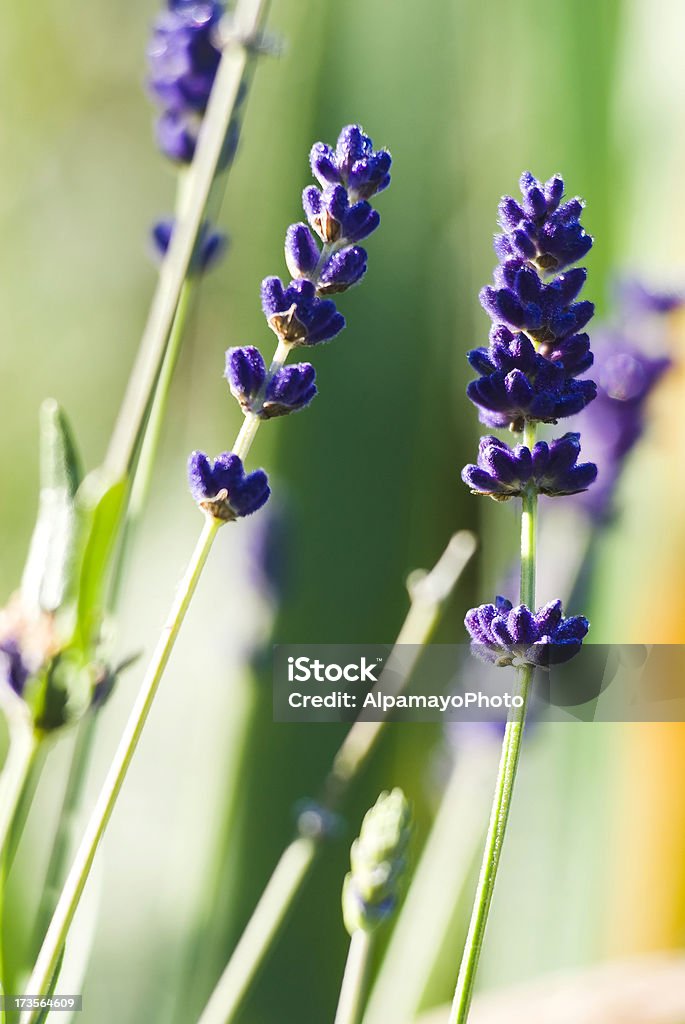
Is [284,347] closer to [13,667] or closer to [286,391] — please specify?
[286,391]

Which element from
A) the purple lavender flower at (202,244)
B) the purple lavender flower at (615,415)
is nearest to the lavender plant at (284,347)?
the purple lavender flower at (202,244)

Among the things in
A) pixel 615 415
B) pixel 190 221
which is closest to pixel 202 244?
pixel 190 221

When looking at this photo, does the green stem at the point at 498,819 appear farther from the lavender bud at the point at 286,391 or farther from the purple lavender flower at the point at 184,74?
the purple lavender flower at the point at 184,74

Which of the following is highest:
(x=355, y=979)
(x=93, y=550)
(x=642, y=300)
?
(x=642, y=300)

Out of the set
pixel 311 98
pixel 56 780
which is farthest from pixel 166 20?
pixel 56 780

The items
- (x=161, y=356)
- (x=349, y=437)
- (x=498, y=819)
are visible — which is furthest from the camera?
(x=349, y=437)
